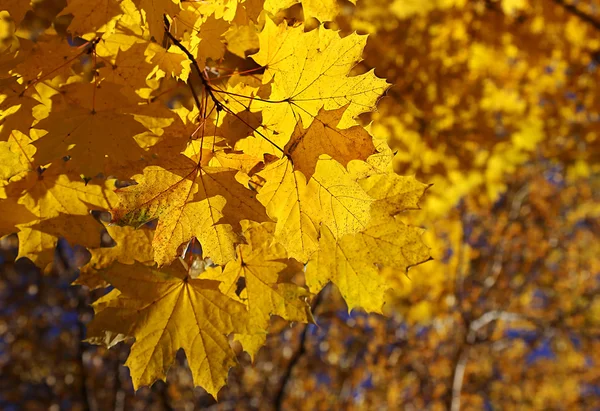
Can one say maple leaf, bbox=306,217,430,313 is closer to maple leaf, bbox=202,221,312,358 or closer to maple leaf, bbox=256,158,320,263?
maple leaf, bbox=202,221,312,358

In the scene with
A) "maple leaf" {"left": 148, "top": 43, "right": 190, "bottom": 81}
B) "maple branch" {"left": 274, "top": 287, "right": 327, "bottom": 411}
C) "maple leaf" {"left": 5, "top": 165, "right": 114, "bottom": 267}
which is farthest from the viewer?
"maple branch" {"left": 274, "top": 287, "right": 327, "bottom": 411}

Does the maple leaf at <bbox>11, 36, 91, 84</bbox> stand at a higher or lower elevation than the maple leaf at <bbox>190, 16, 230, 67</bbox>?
lower

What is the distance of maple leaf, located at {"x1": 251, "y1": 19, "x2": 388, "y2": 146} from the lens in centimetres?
134

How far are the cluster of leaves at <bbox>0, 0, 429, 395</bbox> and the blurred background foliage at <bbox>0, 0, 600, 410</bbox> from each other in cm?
38

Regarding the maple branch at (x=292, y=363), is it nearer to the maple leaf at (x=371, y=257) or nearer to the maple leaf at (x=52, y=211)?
the maple leaf at (x=371, y=257)

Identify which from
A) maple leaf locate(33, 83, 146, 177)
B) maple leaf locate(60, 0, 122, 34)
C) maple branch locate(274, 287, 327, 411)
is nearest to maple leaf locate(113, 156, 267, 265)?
maple leaf locate(33, 83, 146, 177)

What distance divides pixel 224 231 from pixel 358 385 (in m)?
7.02

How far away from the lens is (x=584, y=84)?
17.6ft

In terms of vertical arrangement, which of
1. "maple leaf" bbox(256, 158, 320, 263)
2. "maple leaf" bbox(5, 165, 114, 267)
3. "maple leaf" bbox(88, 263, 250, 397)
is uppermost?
"maple leaf" bbox(256, 158, 320, 263)

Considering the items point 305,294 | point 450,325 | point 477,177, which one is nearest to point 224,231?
point 305,294

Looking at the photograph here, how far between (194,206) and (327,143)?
400 millimetres

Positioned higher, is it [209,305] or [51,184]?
[51,184]

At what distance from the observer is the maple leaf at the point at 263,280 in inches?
63.9

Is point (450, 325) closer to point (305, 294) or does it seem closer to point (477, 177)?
point (477, 177)
